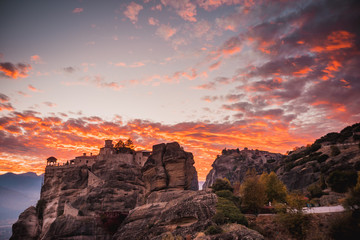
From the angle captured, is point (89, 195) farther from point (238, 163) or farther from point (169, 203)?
point (238, 163)

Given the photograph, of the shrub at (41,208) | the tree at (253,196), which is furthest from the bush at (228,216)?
the shrub at (41,208)

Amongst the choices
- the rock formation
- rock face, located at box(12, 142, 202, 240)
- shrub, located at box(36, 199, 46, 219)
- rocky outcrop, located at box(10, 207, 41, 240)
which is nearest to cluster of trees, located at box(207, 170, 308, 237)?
the rock formation

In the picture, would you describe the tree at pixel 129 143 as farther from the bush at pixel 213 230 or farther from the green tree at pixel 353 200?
the green tree at pixel 353 200

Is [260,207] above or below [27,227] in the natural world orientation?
above

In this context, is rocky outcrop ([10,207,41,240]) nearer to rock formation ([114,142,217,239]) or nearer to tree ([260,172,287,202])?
rock formation ([114,142,217,239])

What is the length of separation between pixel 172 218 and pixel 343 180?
3724 cm

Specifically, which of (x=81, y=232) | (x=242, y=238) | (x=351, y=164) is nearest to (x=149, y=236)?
(x=242, y=238)

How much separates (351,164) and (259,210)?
33.4m

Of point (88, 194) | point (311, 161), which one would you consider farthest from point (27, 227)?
point (311, 161)

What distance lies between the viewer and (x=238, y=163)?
164250mm

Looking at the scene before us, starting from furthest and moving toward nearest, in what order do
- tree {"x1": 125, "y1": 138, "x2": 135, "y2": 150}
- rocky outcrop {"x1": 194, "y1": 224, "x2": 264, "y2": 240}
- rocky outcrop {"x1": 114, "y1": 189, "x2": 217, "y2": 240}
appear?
tree {"x1": 125, "y1": 138, "x2": 135, "y2": 150} < rocky outcrop {"x1": 114, "y1": 189, "x2": 217, "y2": 240} < rocky outcrop {"x1": 194, "y1": 224, "x2": 264, "y2": 240}

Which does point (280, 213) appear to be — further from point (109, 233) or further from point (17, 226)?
point (17, 226)

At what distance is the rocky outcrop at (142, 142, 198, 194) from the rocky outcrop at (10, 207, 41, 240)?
42449 mm

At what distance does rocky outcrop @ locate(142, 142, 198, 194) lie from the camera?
5428cm
